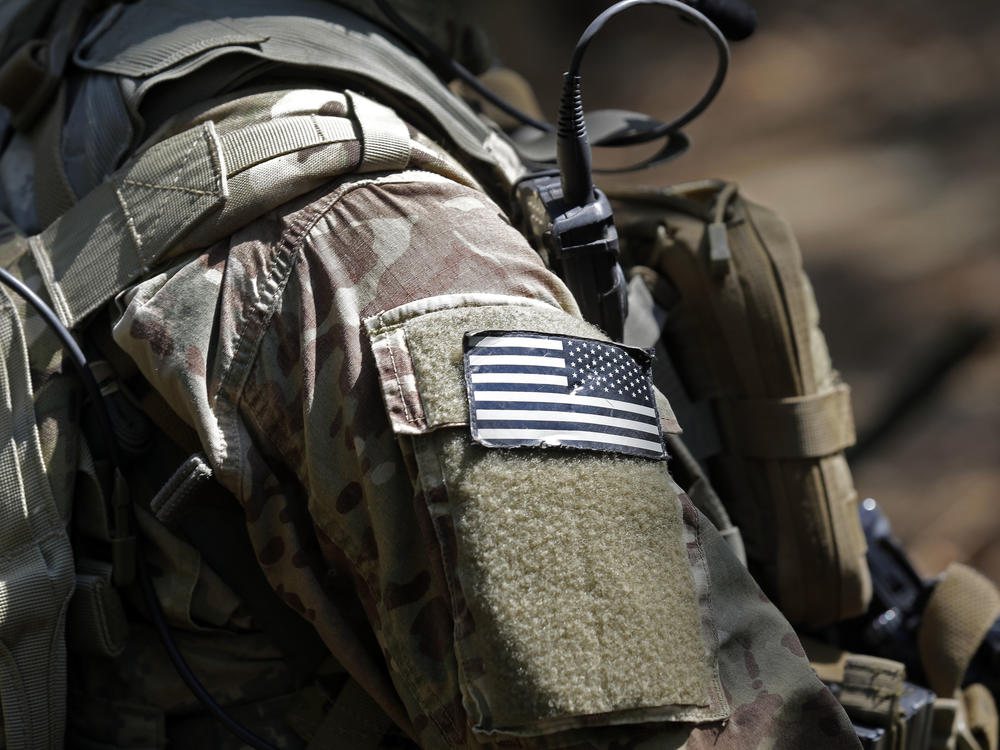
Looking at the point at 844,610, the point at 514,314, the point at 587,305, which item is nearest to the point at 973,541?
the point at 844,610

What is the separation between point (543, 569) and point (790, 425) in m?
0.73

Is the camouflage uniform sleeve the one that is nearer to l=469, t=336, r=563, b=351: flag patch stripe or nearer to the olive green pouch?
l=469, t=336, r=563, b=351: flag patch stripe

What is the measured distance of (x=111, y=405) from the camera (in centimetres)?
108

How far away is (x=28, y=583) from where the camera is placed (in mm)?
1000

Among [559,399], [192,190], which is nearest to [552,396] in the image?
[559,399]

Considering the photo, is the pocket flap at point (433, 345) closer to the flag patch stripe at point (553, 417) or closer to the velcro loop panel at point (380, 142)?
the flag patch stripe at point (553, 417)

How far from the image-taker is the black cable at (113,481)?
105 cm

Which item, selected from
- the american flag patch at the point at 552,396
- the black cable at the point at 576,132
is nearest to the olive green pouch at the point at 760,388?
the black cable at the point at 576,132

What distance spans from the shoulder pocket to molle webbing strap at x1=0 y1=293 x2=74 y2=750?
42 centimetres

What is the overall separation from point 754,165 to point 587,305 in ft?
9.74

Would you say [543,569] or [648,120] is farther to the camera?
[648,120]

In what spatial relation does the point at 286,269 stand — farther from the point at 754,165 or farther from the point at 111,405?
the point at 754,165

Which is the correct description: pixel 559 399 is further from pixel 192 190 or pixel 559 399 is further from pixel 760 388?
pixel 760 388

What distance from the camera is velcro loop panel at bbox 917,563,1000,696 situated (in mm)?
1579
